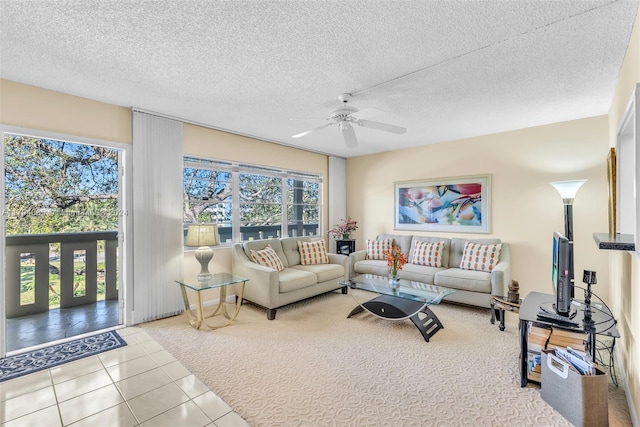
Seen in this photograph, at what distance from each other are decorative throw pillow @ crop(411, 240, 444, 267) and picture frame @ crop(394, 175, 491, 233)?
47cm

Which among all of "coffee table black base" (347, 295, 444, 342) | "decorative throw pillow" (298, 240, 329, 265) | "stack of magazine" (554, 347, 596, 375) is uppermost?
"decorative throw pillow" (298, 240, 329, 265)

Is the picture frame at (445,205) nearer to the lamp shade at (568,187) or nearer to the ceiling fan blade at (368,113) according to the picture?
the lamp shade at (568,187)

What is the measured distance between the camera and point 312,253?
15.9ft

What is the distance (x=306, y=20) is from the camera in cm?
188

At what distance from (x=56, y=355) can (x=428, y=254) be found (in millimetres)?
4634

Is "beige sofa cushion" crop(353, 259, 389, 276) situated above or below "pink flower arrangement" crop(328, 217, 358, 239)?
below

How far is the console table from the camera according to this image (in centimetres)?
193

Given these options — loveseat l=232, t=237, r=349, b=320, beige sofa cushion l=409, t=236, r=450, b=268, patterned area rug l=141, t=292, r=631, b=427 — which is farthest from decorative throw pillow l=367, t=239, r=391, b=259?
patterned area rug l=141, t=292, r=631, b=427

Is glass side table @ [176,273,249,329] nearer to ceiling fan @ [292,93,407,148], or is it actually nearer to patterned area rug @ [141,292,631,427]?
patterned area rug @ [141,292,631,427]

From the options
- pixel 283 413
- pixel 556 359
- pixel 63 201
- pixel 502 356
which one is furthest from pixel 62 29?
pixel 502 356

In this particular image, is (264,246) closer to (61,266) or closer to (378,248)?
(378,248)

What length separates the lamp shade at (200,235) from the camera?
3.55 m

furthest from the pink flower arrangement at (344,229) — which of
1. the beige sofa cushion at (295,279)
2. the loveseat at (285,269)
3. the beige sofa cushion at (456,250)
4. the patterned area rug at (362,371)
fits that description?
the patterned area rug at (362,371)

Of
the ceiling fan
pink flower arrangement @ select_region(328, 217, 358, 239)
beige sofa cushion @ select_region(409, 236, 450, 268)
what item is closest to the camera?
the ceiling fan
